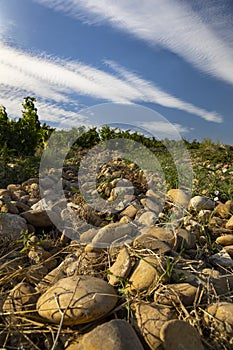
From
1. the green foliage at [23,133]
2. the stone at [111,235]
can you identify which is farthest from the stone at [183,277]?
the green foliage at [23,133]

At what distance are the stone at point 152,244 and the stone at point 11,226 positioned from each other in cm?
101

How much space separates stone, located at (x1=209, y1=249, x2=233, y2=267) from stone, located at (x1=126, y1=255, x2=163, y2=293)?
54 centimetres

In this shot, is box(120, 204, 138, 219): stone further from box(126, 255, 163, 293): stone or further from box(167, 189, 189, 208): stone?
box(126, 255, 163, 293): stone

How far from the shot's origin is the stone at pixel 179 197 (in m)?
3.21

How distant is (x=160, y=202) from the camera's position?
334 centimetres

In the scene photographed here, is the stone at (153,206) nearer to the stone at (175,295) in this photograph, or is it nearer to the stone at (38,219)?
the stone at (38,219)

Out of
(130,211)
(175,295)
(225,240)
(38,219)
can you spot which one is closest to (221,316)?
(175,295)

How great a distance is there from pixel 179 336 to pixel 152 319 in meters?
0.17

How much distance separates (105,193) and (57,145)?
320cm

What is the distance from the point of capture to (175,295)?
1.79 m

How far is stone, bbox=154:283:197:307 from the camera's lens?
177 centimetres

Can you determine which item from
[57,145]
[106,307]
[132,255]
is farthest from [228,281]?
[57,145]

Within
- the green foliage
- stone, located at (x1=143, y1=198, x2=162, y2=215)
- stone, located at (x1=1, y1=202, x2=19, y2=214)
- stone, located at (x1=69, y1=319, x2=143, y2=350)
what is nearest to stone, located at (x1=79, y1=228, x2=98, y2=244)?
stone, located at (x1=143, y1=198, x2=162, y2=215)

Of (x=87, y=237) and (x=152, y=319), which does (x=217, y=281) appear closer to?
(x=152, y=319)
